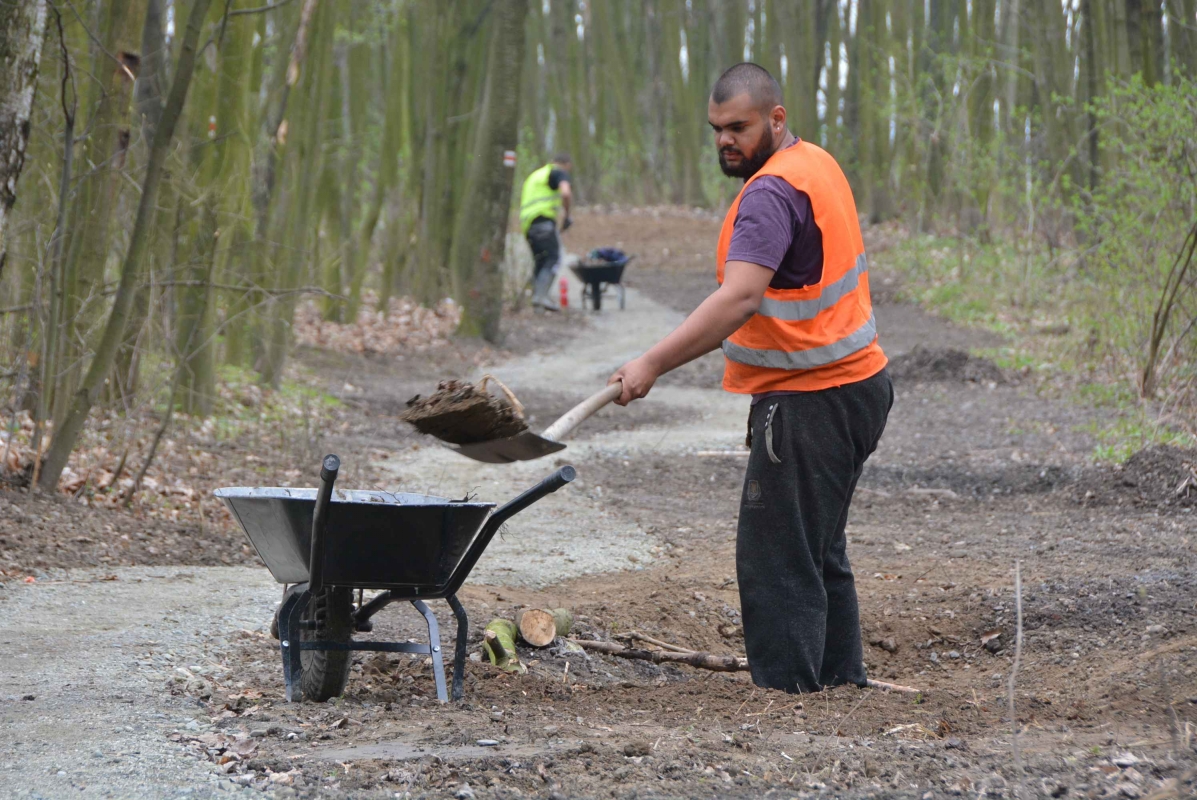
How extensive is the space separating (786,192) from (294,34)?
29.8 ft

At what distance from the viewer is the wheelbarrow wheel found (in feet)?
12.8

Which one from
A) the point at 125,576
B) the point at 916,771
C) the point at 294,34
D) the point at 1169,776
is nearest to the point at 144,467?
the point at 125,576

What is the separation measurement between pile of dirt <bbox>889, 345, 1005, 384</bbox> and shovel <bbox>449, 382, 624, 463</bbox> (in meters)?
9.71

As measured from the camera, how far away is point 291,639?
3.79m

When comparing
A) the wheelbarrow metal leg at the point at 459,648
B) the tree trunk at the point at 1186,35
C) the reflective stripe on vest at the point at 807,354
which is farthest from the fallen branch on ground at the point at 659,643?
the tree trunk at the point at 1186,35

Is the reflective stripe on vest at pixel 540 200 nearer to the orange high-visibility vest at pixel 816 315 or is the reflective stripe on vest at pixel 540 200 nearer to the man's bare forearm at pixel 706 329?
the orange high-visibility vest at pixel 816 315

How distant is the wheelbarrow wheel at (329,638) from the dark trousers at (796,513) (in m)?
1.27

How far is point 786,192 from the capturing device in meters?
3.79

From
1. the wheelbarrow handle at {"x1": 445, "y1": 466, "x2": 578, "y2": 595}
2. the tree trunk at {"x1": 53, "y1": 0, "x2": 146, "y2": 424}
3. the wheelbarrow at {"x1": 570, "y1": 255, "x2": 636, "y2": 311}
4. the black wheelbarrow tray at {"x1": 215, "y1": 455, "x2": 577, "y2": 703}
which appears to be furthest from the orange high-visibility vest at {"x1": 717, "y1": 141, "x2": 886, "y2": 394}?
the wheelbarrow at {"x1": 570, "y1": 255, "x2": 636, "y2": 311}

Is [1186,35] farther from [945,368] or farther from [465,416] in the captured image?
[465,416]

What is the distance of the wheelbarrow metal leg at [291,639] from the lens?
378cm

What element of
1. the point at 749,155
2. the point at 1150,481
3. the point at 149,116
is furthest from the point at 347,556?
the point at 149,116

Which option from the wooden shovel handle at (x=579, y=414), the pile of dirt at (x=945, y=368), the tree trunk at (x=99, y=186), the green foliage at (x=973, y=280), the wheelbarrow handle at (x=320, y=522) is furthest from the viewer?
the green foliage at (x=973, y=280)

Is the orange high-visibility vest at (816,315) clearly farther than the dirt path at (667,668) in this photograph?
Yes
